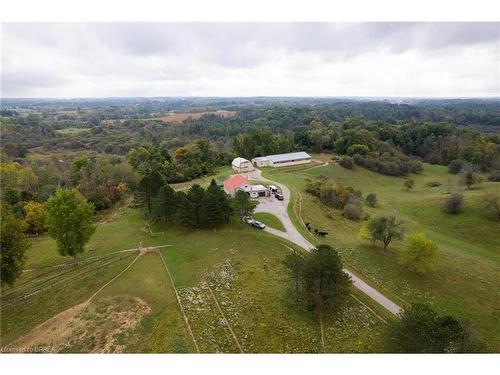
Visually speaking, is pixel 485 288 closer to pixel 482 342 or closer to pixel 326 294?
pixel 482 342

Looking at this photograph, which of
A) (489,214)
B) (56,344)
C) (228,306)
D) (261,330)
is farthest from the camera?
(489,214)

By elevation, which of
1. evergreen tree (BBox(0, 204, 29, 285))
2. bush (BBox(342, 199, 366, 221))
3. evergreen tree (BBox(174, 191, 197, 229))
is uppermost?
evergreen tree (BBox(0, 204, 29, 285))

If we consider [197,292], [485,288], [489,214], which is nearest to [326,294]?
[197,292]

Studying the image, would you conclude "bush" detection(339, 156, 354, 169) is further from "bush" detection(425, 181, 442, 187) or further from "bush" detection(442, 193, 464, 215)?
"bush" detection(442, 193, 464, 215)

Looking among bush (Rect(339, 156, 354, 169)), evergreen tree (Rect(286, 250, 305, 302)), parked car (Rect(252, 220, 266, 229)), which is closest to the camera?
evergreen tree (Rect(286, 250, 305, 302))

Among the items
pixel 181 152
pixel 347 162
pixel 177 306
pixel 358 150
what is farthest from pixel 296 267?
pixel 358 150

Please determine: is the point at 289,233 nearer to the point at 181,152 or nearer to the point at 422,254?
the point at 422,254

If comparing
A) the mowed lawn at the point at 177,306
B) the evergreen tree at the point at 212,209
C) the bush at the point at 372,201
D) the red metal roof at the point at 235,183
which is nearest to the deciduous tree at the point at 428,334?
the mowed lawn at the point at 177,306

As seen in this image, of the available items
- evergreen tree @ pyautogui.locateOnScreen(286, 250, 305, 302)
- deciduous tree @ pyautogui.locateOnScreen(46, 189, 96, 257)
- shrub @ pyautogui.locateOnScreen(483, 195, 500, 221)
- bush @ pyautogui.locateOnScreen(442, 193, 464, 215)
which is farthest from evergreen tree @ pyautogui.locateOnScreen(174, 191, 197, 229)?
shrub @ pyautogui.locateOnScreen(483, 195, 500, 221)
